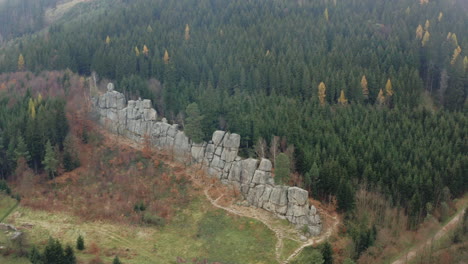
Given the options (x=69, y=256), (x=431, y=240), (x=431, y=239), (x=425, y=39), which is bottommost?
(x=431, y=239)

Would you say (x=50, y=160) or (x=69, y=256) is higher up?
(x=50, y=160)

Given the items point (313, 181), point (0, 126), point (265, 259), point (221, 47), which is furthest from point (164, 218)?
point (221, 47)

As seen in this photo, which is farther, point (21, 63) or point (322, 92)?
point (21, 63)

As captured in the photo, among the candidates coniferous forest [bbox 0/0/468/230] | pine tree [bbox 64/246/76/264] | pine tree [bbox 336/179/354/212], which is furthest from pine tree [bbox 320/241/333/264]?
pine tree [bbox 64/246/76/264]

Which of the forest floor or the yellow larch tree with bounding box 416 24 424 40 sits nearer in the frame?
the forest floor

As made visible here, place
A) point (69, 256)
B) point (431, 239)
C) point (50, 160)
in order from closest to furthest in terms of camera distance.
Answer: point (69, 256)
point (431, 239)
point (50, 160)

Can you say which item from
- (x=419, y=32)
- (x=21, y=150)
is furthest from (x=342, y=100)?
(x=21, y=150)

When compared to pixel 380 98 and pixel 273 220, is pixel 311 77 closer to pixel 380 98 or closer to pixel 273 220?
pixel 380 98

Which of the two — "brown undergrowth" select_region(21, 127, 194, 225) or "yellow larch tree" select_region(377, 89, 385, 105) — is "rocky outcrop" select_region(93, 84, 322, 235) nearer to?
"brown undergrowth" select_region(21, 127, 194, 225)

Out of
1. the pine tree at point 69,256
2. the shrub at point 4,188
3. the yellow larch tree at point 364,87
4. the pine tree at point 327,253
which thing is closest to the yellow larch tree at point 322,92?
the yellow larch tree at point 364,87
